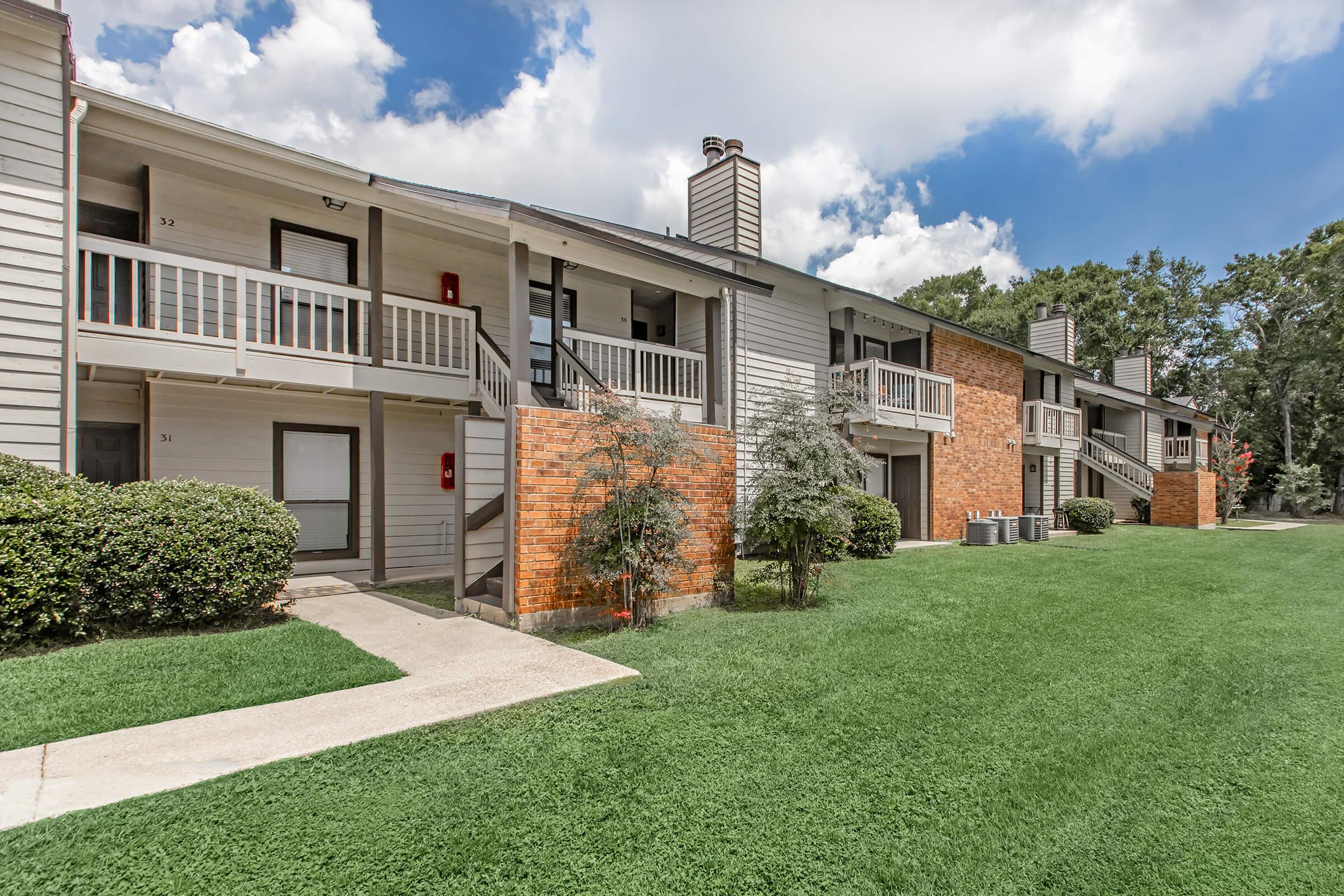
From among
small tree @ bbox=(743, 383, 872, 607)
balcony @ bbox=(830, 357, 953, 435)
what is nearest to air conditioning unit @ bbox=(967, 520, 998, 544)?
balcony @ bbox=(830, 357, 953, 435)

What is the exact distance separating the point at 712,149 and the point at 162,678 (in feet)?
44.7

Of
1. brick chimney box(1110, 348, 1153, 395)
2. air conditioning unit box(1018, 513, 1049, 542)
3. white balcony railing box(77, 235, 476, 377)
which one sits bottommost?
air conditioning unit box(1018, 513, 1049, 542)

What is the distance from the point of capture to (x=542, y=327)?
12.2 meters

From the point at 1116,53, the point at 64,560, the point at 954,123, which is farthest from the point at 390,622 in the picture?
the point at 954,123

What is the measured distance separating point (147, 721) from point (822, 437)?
6.72m

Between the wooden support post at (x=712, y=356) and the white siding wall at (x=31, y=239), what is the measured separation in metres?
7.38

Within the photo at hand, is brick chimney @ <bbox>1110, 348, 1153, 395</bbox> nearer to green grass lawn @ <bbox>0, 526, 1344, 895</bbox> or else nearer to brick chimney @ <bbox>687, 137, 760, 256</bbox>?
brick chimney @ <bbox>687, 137, 760, 256</bbox>

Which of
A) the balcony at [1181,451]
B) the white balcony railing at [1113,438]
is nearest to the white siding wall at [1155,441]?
the balcony at [1181,451]

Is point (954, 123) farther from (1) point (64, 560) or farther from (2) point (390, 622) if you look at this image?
(1) point (64, 560)

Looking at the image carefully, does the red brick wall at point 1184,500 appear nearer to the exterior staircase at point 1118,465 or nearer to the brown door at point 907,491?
the exterior staircase at point 1118,465

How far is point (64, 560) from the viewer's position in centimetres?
551

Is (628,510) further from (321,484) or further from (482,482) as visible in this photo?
(321,484)

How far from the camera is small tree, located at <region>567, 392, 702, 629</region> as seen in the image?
6.71 m

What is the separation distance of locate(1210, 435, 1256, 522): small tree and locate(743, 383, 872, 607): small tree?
22945mm
